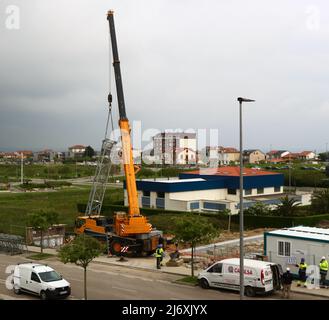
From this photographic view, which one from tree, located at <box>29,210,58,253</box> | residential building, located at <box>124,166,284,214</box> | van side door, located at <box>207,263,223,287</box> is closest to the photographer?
van side door, located at <box>207,263,223,287</box>

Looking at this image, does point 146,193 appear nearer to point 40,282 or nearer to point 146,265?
point 146,265

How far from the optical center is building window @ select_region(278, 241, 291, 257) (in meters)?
21.7

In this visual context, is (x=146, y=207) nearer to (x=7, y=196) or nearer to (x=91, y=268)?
(x=91, y=268)

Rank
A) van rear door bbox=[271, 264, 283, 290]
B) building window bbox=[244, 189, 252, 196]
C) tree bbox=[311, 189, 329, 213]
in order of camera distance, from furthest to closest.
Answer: building window bbox=[244, 189, 252, 196] < tree bbox=[311, 189, 329, 213] < van rear door bbox=[271, 264, 283, 290]

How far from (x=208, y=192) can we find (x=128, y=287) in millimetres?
26435

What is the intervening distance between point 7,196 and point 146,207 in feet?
92.2

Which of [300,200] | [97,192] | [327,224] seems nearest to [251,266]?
[97,192]

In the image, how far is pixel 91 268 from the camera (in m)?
24.7

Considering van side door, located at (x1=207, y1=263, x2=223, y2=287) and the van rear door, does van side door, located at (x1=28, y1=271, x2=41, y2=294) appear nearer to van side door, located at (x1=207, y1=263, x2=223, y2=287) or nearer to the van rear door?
van side door, located at (x1=207, y1=263, x2=223, y2=287)

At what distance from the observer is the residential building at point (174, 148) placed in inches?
2953

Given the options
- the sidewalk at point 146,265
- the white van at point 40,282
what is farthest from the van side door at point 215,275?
the white van at point 40,282

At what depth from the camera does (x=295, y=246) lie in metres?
21.4

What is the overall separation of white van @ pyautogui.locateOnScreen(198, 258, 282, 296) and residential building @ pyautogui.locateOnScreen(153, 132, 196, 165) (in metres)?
51.5

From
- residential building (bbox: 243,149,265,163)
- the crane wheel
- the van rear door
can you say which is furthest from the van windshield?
residential building (bbox: 243,149,265,163)
